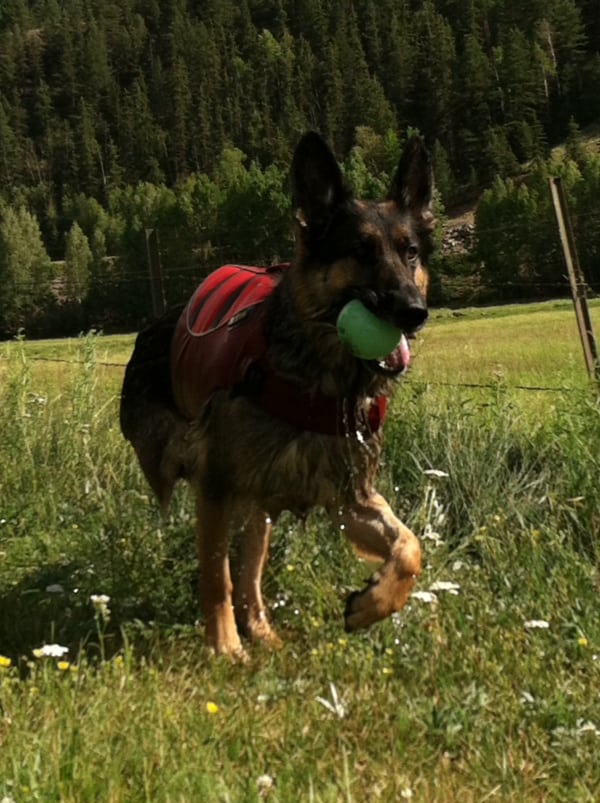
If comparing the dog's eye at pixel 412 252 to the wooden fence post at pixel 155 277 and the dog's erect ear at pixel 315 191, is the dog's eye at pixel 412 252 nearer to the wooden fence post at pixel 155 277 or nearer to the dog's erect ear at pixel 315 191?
the dog's erect ear at pixel 315 191

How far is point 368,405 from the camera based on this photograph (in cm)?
439

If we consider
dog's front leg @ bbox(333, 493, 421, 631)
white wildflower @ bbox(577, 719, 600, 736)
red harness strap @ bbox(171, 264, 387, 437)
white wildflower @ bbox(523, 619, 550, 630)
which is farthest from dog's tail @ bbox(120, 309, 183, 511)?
white wildflower @ bbox(577, 719, 600, 736)

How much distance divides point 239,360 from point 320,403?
47cm

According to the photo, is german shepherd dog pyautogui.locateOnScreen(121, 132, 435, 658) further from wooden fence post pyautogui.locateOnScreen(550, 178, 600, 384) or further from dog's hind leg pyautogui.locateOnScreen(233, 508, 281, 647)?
wooden fence post pyautogui.locateOnScreen(550, 178, 600, 384)

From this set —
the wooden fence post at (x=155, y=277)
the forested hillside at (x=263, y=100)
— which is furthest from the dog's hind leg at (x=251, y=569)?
the forested hillside at (x=263, y=100)

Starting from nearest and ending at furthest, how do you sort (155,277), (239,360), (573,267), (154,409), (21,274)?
(239,360) → (154,409) → (573,267) → (155,277) → (21,274)

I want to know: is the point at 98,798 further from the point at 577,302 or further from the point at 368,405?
the point at 577,302

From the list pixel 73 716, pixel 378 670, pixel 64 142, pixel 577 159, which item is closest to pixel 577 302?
pixel 378 670

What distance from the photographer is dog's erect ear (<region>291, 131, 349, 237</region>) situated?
413 cm

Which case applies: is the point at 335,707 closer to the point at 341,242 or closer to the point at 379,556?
the point at 379,556

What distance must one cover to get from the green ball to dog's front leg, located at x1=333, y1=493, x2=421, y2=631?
86 centimetres

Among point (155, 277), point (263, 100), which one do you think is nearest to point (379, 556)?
point (155, 277)

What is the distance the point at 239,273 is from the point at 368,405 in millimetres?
1615

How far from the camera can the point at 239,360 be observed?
4426 millimetres
